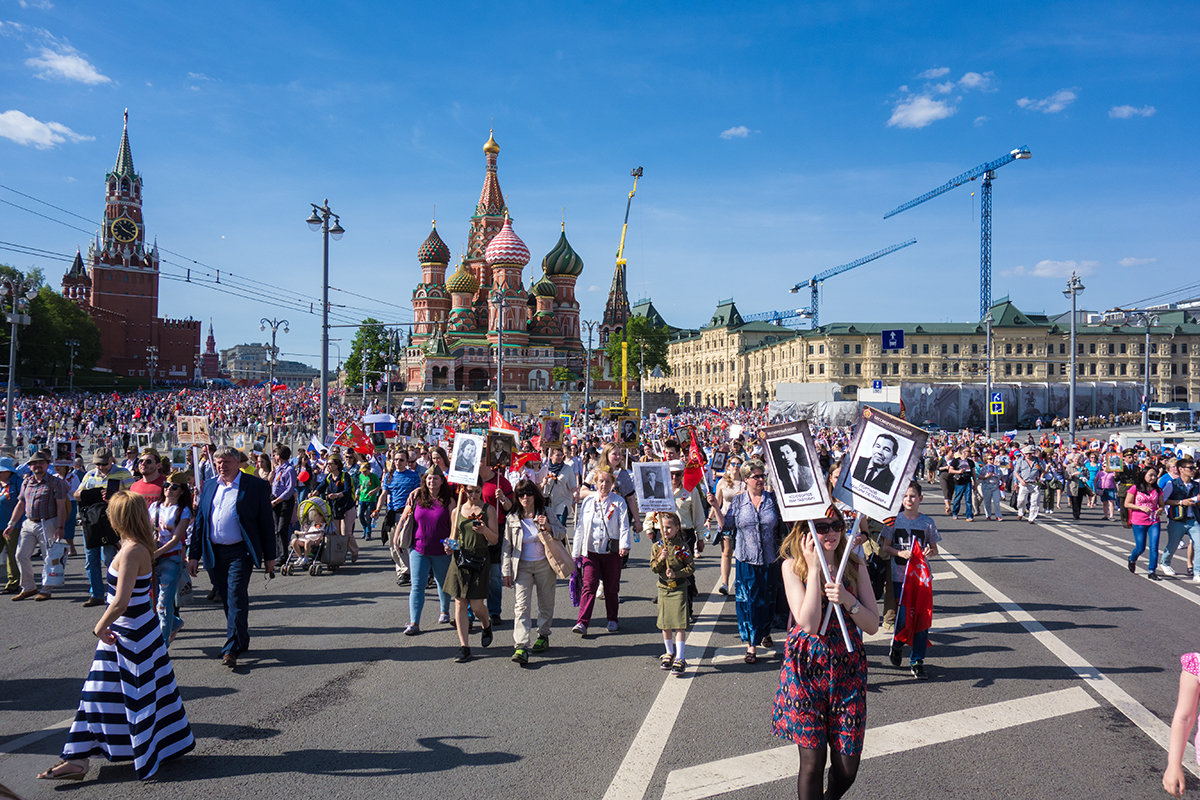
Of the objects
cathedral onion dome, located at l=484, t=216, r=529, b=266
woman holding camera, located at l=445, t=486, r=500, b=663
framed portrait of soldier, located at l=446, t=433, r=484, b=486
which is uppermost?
cathedral onion dome, located at l=484, t=216, r=529, b=266

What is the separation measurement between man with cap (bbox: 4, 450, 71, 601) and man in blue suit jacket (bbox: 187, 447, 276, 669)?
133 inches

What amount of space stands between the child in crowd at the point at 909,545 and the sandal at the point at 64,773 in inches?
231

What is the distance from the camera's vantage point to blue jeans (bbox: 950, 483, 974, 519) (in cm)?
1769

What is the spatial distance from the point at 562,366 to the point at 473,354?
9.57m

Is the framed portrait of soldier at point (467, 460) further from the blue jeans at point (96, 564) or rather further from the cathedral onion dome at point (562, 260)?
the cathedral onion dome at point (562, 260)

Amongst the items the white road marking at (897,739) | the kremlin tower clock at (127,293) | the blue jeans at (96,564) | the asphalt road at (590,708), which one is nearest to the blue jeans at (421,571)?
the asphalt road at (590,708)

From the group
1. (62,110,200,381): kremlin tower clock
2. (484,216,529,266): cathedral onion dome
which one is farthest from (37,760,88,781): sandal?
(62,110,200,381): kremlin tower clock

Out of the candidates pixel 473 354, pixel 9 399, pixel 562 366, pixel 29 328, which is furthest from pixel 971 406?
pixel 29 328

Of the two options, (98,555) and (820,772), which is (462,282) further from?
(820,772)

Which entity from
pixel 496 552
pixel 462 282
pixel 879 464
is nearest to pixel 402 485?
pixel 496 552

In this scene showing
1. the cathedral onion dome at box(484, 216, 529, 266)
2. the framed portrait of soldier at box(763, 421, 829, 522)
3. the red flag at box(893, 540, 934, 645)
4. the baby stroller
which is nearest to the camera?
the framed portrait of soldier at box(763, 421, 829, 522)

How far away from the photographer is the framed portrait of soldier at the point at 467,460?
7398mm

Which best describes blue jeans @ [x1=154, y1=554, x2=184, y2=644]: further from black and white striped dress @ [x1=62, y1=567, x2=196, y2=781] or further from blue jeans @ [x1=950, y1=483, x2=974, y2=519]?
blue jeans @ [x1=950, y1=483, x2=974, y2=519]

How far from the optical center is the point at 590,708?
18.8 feet
